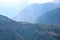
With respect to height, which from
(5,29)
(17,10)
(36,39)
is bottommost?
(36,39)

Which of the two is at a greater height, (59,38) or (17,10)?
(17,10)

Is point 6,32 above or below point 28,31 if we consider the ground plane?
below

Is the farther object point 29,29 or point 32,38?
point 29,29

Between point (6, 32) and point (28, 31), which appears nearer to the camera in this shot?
point (6, 32)

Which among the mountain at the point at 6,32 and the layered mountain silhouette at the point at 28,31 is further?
the layered mountain silhouette at the point at 28,31

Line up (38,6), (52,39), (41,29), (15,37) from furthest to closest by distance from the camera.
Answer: (38,6), (41,29), (52,39), (15,37)

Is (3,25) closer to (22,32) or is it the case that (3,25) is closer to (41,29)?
(22,32)

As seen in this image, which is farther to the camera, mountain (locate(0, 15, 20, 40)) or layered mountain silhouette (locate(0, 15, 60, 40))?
layered mountain silhouette (locate(0, 15, 60, 40))

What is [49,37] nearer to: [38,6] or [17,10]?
[17,10]

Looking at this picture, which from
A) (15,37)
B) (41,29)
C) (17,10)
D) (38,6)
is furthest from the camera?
(38,6)

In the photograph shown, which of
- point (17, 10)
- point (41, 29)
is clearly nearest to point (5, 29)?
point (41, 29)

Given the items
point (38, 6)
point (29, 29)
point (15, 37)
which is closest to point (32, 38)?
point (29, 29)
